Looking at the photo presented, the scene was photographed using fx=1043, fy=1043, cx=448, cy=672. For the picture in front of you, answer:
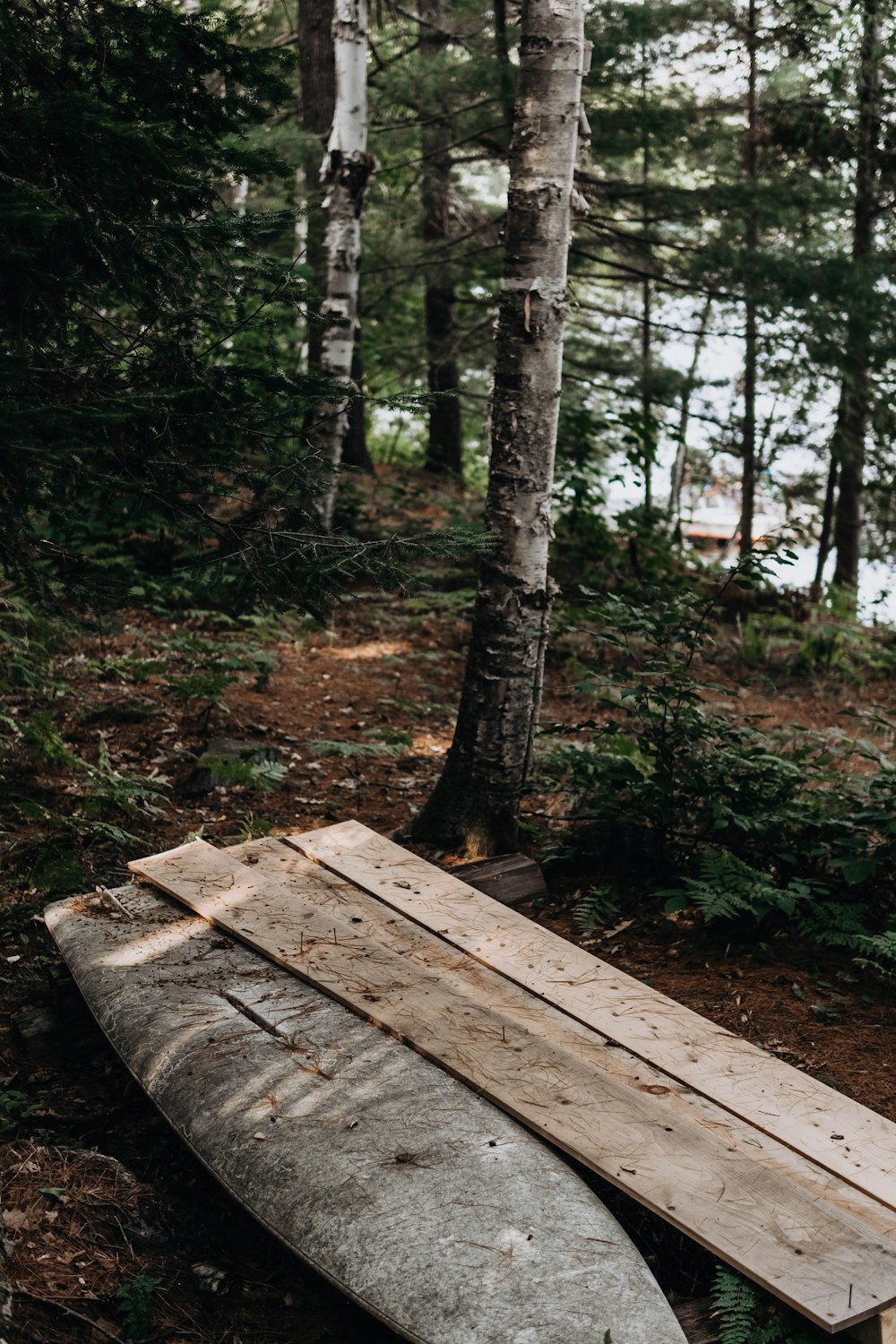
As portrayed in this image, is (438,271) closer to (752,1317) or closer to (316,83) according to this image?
(316,83)

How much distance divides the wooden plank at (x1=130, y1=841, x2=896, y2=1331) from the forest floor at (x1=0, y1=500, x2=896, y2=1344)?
11.1 inches

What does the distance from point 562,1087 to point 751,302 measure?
8.92 m

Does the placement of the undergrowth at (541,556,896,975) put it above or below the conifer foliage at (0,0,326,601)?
below

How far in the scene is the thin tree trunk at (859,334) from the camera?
34.0 ft

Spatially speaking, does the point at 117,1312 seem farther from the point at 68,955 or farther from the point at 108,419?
the point at 108,419

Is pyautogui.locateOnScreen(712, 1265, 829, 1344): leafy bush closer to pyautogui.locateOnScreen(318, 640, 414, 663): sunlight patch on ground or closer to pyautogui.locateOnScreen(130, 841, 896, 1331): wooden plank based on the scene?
pyautogui.locateOnScreen(130, 841, 896, 1331): wooden plank

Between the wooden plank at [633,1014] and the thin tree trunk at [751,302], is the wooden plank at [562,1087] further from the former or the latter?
the thin tree trunk at [751,302]

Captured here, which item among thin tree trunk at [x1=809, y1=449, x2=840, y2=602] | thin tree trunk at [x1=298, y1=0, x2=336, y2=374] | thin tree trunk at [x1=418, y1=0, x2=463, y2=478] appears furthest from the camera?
thin tree trunk at [x1=809, y1=449, x2=840, y2=602]

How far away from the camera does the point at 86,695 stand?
295 inches

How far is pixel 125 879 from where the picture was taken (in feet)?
17.0

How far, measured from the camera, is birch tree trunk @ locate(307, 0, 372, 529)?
960cm

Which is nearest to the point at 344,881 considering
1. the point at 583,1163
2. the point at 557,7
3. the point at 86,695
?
the point at 583,1163

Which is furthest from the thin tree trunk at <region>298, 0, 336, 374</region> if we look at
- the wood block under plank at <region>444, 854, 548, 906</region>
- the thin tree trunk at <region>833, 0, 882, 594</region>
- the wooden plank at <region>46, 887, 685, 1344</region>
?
the wooden plank at <region>46, 887, 685, 1344</region>

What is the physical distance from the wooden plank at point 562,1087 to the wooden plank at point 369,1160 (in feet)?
0.35
